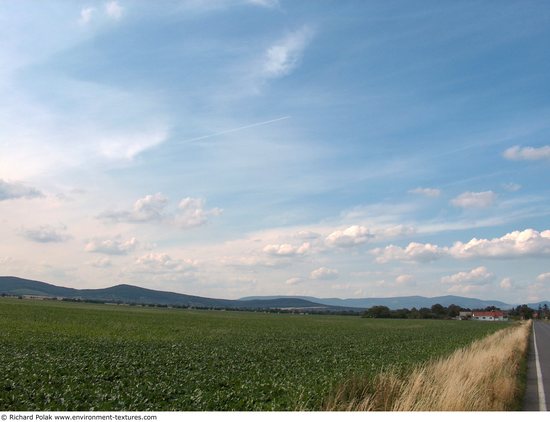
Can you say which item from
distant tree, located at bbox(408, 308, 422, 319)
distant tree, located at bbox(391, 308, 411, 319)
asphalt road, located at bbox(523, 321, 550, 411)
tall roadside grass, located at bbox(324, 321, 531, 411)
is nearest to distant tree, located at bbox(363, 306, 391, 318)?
distant tree, located at bbox(391, 308, 411, 319)

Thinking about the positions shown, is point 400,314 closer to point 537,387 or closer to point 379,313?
point 379,313

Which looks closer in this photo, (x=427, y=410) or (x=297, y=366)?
(x=427, y=410)

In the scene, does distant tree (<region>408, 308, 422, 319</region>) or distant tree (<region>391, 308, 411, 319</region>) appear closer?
distant tree (<region>391, 308, 411, 319</region>)

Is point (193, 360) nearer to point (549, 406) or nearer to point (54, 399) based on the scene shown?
point (54, 399)

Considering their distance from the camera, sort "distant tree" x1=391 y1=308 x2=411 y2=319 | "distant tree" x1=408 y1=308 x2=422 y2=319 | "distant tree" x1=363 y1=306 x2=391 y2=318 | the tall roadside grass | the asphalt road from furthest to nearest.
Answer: "distant tree" x1=408 y1=308 x2=422 y2=319, "distant tree" x1=391 y1=308 x2=411 y2=319, "distant tree" x1=363 y1=306 x2=391 y2=318, the asphalt road, the tall roadside grass

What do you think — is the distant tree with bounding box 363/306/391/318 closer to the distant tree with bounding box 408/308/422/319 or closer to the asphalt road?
the distant tree with bounding box 408/308/422/319

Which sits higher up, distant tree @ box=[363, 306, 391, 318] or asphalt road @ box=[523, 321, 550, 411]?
asphalt road @ box=[523, 321, 550, 411]

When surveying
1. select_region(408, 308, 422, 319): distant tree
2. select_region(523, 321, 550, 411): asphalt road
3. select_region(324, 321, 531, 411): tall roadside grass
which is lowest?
select_region(408, 308, 422, 319): distant tree

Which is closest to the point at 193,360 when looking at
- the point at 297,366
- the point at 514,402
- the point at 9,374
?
the point at 297,366

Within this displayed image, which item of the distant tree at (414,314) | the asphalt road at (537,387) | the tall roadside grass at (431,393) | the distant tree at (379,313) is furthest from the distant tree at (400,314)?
the tall roadside grass at (431,393)

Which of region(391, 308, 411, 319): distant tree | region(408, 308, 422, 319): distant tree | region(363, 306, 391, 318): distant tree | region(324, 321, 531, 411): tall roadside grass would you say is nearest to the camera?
region(324, 321, 531, 411): tall roadside grass

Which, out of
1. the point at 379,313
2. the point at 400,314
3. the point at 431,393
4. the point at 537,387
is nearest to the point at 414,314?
the point at 400,314
